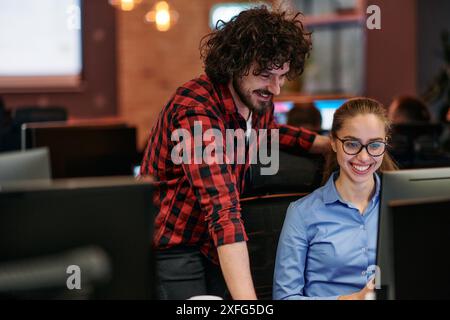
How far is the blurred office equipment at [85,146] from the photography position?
3072 millimetres

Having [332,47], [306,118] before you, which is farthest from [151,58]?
[306,118]

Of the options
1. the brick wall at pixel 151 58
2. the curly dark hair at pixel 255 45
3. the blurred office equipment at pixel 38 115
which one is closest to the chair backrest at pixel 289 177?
the curly dark hair at pixel 255 45

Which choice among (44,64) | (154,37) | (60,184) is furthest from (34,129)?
(154,37)

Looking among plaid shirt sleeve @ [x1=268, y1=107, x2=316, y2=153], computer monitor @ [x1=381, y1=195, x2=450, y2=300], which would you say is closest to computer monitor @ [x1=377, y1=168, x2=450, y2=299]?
computer monitor @ [x1=381, y1=195, x2=450, y2=300]

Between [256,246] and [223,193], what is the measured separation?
435 millimetres

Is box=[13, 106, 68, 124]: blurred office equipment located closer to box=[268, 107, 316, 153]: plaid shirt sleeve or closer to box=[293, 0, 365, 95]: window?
box=[268, 107, 316, 153]: plaid shirt sleeve

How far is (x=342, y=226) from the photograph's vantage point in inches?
70.2

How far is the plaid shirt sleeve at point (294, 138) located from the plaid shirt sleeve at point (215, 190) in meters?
0.48

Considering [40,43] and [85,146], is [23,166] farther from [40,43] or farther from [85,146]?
[40,43]

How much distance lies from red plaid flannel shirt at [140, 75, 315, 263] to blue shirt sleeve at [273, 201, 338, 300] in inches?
7.0

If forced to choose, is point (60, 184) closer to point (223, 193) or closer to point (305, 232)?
point (223, 193)

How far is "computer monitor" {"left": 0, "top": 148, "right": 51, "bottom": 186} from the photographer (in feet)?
5.00

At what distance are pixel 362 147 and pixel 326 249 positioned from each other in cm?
28

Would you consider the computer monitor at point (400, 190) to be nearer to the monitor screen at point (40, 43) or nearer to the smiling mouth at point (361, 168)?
the smiling mouth at point (361, 168)
